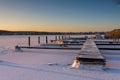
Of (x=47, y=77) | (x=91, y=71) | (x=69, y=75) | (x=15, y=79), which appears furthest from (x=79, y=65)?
(x=15, y=79)

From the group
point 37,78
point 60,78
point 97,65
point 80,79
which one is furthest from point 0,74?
point 97,65

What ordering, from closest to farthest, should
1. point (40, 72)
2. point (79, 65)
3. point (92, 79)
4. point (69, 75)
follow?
point (92, 79)
point (69, 75)
point (40, 72)
point (79, 65)

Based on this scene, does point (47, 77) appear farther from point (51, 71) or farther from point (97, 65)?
point (97, 65)

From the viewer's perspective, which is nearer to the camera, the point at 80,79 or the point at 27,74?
the point at 80,79

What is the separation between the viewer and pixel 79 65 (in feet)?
19.5

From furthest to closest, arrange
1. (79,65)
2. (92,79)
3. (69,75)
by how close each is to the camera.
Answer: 1. (79,65)
2. (69,75)
3. (92,79)

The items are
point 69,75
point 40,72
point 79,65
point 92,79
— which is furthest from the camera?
point 79,65

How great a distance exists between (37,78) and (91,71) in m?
1.50

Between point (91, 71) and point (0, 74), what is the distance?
2337mm

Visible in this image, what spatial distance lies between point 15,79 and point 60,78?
1025 millimetres

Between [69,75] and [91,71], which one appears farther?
[91,71]

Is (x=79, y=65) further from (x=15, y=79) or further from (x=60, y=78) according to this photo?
(x=15, y=79)

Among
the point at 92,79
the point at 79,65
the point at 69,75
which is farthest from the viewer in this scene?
the point at 79,65

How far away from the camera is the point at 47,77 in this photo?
16.5 ft
